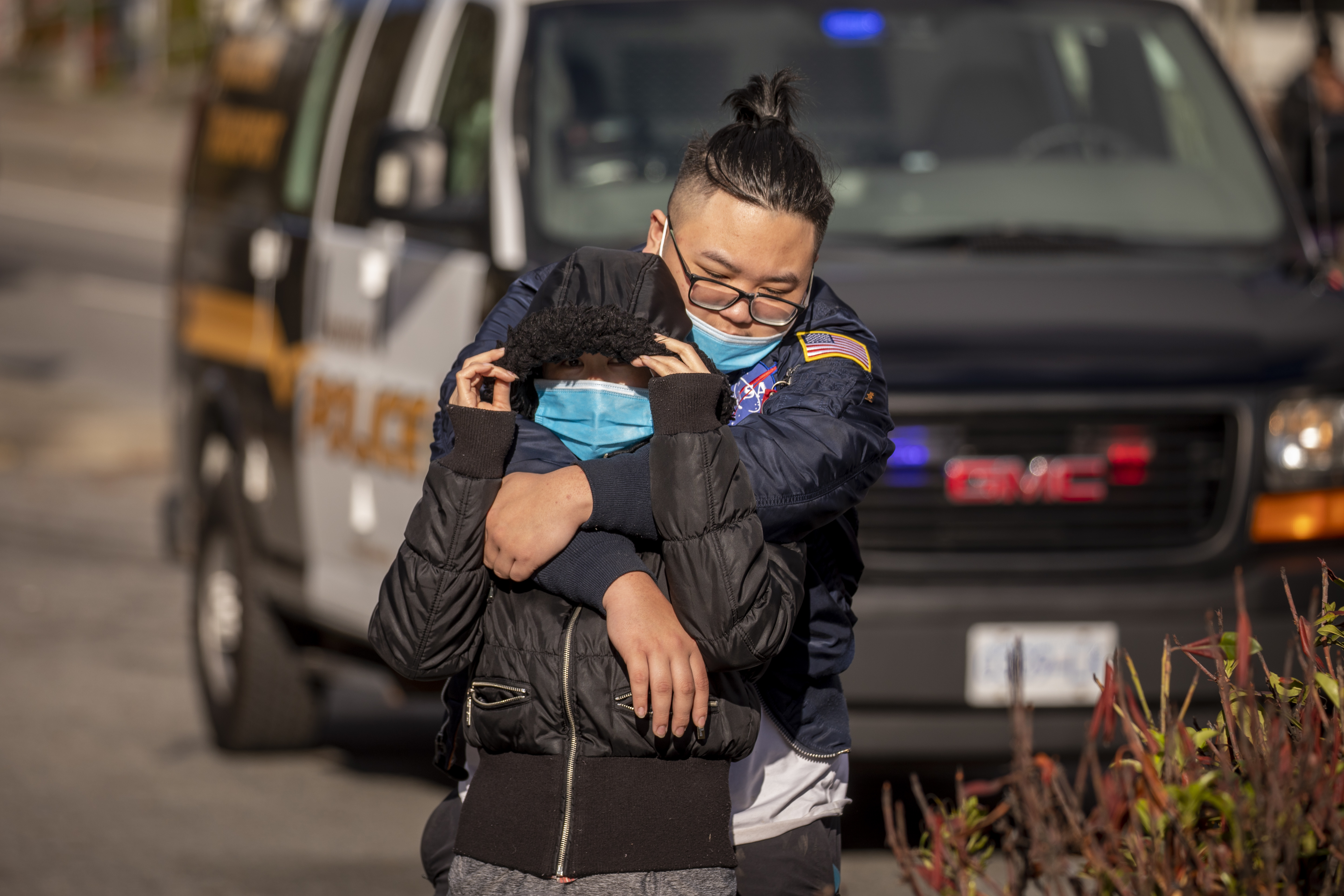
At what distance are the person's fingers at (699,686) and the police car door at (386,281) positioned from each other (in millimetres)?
2700

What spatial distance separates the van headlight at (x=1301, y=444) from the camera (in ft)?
15.2

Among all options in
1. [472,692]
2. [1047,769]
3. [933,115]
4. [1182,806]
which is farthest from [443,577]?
[933,115]

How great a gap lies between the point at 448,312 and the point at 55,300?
13.1 meters

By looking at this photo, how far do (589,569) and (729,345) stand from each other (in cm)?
34

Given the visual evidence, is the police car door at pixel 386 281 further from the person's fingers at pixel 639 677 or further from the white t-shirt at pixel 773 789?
the person's fingers at pixel 639 677

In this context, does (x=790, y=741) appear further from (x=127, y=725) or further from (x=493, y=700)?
(x=127, y=725)

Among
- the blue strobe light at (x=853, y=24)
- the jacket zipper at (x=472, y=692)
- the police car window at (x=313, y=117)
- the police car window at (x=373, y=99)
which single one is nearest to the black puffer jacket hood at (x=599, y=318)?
the jacket zipper at (x=472, y=692)

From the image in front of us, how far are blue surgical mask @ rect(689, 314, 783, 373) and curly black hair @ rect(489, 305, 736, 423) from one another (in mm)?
115

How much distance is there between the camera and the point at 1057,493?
4.62 meters

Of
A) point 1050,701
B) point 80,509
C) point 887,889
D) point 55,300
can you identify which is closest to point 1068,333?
point 1050,701

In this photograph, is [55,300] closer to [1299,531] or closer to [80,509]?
[80,509]

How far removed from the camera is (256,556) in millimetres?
6156

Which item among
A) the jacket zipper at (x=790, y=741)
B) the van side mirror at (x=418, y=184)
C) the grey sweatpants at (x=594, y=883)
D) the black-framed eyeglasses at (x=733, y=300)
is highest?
the van side mirror at (x=418, y=184)

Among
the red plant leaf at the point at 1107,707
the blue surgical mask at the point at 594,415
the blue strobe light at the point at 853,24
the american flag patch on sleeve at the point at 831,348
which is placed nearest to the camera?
the red plant leaf at the point at 1107,707
